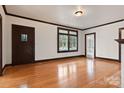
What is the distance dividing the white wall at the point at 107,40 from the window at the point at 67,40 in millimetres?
1472

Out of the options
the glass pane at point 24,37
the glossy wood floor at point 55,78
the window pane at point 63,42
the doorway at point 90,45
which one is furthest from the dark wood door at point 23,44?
the doorway at point 90,45

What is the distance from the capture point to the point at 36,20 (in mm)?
5941

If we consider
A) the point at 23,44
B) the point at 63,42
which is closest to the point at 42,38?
the point at 23,44

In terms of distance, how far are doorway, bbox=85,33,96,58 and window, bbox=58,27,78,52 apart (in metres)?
0.82

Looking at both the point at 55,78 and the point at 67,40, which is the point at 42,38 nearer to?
the point at 67,40

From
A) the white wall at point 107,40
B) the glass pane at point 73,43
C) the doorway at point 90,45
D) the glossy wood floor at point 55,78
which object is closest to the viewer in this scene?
the glossy wood floor at point 55,78

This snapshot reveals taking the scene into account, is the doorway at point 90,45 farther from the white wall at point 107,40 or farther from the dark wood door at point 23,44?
the dark wood door at point 23,44

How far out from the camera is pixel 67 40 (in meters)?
7.84

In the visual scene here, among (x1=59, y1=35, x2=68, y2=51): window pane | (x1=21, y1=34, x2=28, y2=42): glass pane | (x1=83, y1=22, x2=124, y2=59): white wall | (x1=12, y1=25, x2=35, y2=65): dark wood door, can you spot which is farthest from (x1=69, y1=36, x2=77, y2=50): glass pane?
(x1=21, y1=34, x2=28, y2=42): glass pane

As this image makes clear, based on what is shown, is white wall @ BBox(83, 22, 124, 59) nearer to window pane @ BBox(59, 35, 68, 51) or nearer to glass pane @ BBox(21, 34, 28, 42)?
window pane @ BBox(59, 35, 68, 51)

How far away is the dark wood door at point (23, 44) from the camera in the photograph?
16.9ft

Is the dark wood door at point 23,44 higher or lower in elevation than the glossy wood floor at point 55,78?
higher
